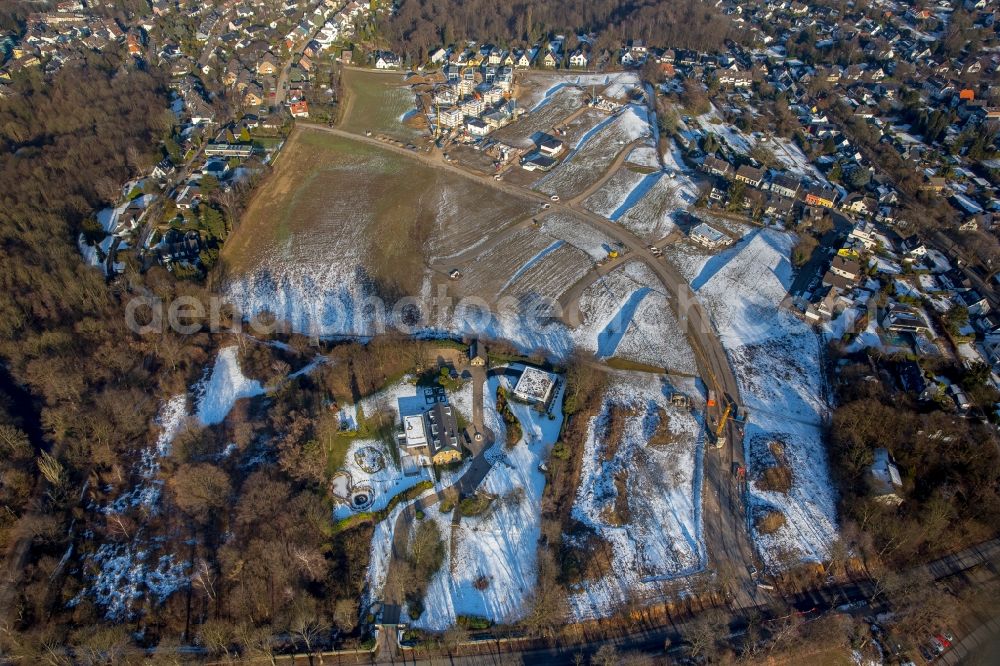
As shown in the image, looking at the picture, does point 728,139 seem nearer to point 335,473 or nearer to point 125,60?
point 335,473

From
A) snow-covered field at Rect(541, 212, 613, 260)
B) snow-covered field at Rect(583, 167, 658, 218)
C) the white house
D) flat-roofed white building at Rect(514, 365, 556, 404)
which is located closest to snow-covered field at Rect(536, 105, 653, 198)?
snow-covered field at Rect(583, 167, 658, 218)

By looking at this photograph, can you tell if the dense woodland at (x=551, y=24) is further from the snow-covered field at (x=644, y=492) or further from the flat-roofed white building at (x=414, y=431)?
the snow-covered field at (x=644, y=492)

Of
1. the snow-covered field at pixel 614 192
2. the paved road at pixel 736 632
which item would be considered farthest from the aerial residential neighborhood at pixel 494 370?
the snow-covered field at pixel 614 192

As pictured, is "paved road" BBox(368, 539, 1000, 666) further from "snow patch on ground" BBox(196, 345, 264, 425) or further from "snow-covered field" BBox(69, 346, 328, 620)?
"snow patch on ground" BBox(196, 345, 264, 425)

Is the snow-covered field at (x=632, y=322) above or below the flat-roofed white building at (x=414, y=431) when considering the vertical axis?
above

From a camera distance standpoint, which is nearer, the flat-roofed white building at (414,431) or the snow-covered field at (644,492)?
the snow-covered field at (644,492)

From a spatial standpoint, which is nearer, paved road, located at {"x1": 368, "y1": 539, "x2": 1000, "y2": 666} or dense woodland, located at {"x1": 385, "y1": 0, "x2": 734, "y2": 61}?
paved road, located at {"x1": 368, "y1": 539, "x2": 1000, "y2": 666}
